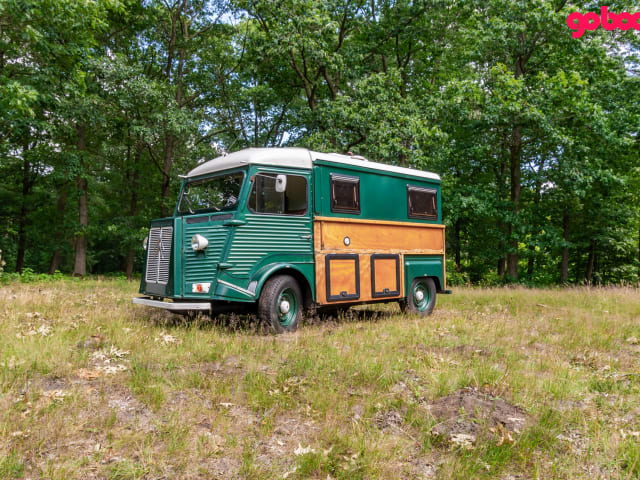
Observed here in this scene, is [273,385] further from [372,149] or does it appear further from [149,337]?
[372,149]

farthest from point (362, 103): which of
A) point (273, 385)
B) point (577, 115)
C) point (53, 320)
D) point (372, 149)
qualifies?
point (273, 385)

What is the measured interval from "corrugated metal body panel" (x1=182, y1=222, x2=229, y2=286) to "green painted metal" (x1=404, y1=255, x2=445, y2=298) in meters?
4.27

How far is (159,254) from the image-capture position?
25.1ft

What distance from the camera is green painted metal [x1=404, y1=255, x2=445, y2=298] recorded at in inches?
387

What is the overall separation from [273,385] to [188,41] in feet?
62.8

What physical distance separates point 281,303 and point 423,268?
3958 millimetres

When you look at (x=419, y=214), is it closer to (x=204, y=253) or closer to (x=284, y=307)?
(x=284, y=307)

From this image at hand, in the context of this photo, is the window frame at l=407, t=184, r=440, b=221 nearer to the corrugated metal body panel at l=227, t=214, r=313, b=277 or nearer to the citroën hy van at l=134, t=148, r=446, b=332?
the citroën hy van at l=134, t=148, r=446, b=332

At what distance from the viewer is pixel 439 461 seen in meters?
3.35

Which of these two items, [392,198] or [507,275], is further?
[507,275]

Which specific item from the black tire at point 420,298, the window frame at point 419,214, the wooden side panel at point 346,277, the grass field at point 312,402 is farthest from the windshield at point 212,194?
the black tire at point 420,298

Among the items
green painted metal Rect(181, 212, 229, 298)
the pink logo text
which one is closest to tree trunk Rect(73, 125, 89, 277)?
green painted metal Rect(181, 212, 229, 298)

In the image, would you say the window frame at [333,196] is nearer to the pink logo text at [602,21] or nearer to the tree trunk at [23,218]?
the pink logo text at [602,21]

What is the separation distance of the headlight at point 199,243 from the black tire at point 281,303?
112cm
